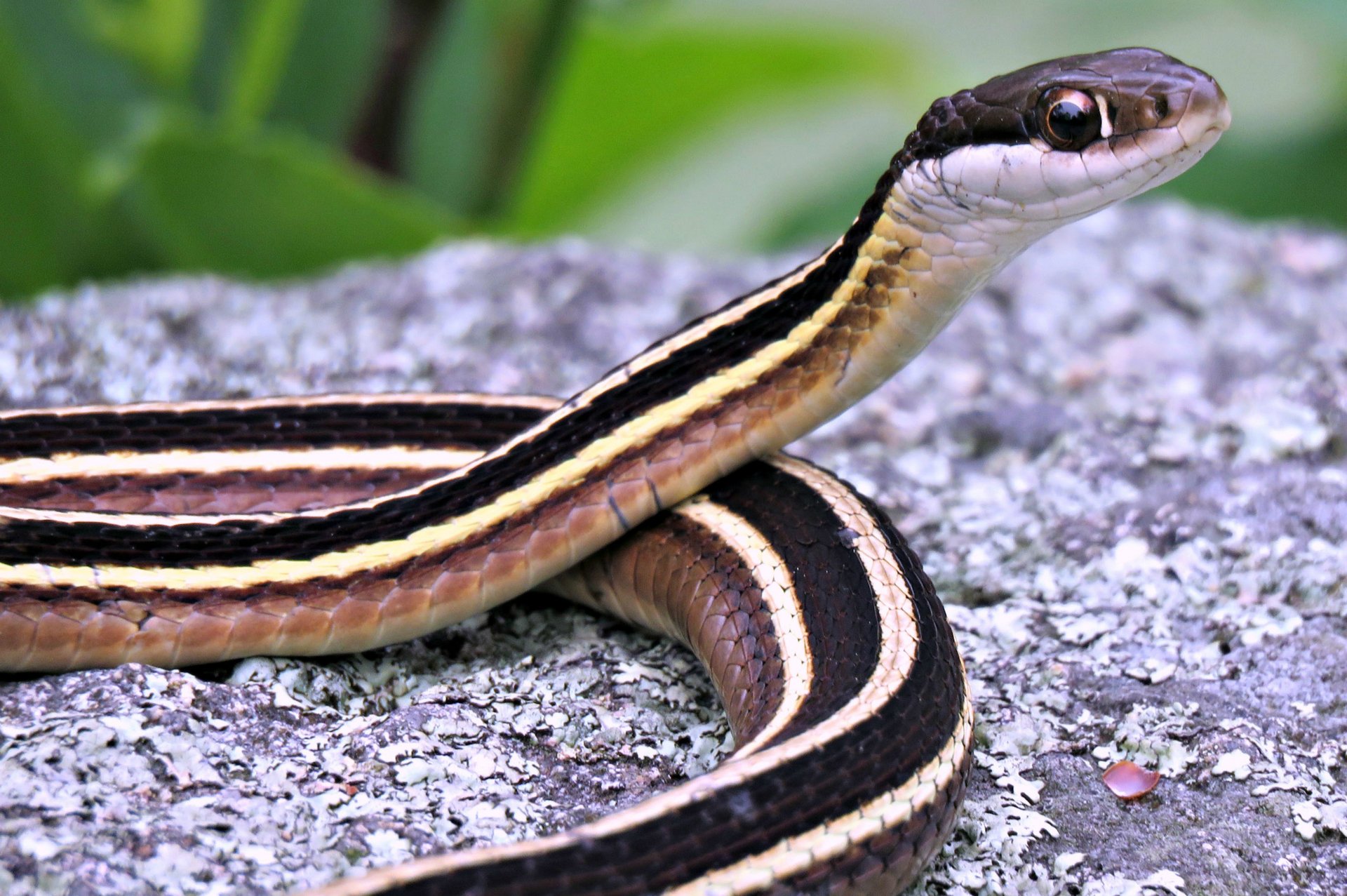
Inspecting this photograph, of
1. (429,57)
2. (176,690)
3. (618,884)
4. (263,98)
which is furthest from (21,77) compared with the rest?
(618,884)

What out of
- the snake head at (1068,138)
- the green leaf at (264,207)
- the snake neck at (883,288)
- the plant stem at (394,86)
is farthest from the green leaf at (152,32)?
the snake head at (1068,138)

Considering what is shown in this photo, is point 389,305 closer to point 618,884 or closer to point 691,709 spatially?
point 691,709

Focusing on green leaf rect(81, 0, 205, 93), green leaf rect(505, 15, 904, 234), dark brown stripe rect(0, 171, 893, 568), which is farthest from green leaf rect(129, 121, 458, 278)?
dark brown stripe rect(0, 171, 893, 568)

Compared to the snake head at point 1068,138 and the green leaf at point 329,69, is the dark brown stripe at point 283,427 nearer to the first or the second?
the snake head at point 1068,138

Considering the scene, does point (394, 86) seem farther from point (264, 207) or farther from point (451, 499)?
point (451, 499)

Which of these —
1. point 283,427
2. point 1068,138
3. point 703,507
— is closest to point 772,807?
point 703,507

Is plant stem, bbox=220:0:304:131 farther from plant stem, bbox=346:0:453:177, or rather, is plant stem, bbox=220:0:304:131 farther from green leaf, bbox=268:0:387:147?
plant stem, bbox=346:0:453:177
